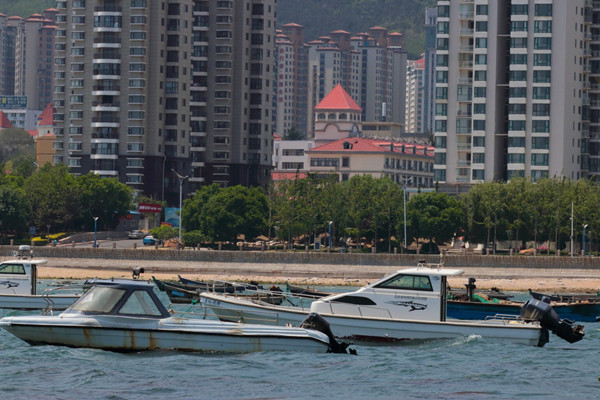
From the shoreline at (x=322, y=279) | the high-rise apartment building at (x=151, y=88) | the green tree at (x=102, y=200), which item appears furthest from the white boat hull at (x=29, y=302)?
the high-rise apartment building at (x=151, y=88)

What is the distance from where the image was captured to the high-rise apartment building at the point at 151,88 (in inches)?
6363

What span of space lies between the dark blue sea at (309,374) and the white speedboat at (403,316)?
0.48m

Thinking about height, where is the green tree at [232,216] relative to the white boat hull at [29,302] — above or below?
above

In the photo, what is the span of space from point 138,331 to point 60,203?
104 meters

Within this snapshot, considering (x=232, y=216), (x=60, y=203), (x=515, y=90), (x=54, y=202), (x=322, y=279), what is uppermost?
(x=515, y=90)

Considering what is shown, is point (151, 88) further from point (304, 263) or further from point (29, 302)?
point (29, 302)

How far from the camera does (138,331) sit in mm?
38594

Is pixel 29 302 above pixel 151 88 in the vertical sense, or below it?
below

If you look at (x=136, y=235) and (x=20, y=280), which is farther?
(x=136, y=235)

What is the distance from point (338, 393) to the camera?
3484cm

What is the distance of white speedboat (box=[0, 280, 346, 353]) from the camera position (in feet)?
127

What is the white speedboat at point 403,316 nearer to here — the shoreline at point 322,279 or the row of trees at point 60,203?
the shoreline at point 322,279

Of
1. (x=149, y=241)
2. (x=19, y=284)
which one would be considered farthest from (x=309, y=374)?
(x=149, y=241)

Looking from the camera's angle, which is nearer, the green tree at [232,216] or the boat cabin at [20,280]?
the boat cabin at [20,280]
